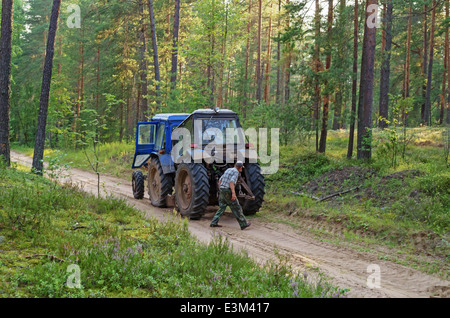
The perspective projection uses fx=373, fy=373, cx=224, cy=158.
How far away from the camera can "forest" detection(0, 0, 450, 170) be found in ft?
45.6

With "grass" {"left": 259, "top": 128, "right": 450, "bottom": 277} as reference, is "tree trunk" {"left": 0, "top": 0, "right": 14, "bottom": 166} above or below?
above

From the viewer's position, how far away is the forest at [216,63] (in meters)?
13.9

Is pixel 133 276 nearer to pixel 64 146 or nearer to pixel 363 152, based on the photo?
pixel 363 152

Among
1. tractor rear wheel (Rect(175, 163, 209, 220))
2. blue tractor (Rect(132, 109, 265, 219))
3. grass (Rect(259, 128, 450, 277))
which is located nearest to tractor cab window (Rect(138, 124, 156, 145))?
blue tractor (Rect(132, 109, 265, 219))

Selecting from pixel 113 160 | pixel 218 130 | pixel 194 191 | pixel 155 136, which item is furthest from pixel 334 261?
pixel 113 160

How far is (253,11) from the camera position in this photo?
33.3m

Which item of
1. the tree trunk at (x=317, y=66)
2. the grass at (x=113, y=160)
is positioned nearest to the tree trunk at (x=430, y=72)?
the tree trunk at (x=317, y=66)

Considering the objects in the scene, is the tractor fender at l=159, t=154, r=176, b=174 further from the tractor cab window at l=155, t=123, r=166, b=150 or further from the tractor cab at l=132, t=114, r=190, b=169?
the tractor cab window at l=155, t=123, r=166, b=150

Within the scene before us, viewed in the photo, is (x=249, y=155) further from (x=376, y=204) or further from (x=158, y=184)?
(x=376, y=204)

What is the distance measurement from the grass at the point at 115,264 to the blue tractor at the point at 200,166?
269 cm

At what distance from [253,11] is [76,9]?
48.6 feet

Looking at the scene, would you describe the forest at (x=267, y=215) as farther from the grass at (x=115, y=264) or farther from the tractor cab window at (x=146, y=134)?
the tractor cab window at (x=146, y=134)

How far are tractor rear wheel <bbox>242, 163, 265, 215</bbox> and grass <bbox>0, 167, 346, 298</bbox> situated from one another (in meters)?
3.13
